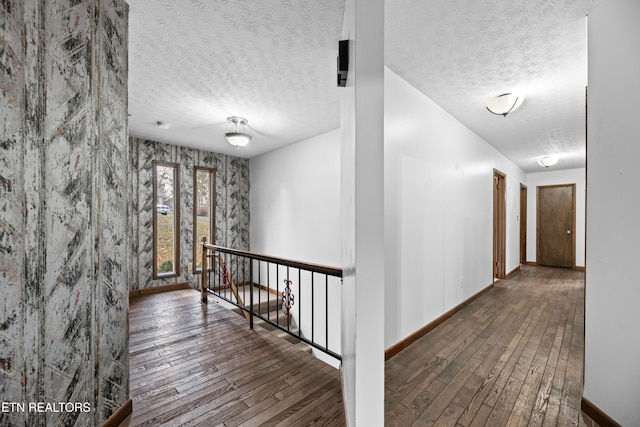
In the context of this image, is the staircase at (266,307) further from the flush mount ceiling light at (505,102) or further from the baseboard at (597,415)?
the flush mount ceiling light at (505,102)

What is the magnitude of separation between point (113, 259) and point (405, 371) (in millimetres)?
2244

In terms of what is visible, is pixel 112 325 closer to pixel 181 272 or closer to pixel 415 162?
pixel 415 162

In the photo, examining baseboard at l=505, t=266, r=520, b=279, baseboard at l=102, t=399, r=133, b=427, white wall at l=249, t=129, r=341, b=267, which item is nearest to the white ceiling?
white wall at l=249, t=129, r=341, b=267

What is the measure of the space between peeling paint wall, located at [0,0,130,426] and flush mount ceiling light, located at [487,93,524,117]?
330 centimetres

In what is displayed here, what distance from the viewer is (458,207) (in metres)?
3.41

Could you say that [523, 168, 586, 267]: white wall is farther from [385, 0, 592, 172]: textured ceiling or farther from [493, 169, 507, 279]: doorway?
[385, 0, 592, 172]: textured ceiling

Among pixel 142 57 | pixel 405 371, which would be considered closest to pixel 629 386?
pixel 405 371

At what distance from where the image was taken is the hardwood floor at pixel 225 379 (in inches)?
64.0

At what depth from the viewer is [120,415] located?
1.53 meters

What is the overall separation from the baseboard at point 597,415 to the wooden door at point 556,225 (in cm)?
682

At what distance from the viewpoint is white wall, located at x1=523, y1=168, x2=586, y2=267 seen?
6.46 metres

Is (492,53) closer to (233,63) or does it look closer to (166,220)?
(233,63)

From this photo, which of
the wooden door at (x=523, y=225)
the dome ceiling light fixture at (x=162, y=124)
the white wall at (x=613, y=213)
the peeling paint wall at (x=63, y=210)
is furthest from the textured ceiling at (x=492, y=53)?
the wooden door at (x=523, y=225)

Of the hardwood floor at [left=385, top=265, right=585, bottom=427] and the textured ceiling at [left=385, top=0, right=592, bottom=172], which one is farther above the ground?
the textured ceiling at [left=385, top=0, right=592, bottom=172]
